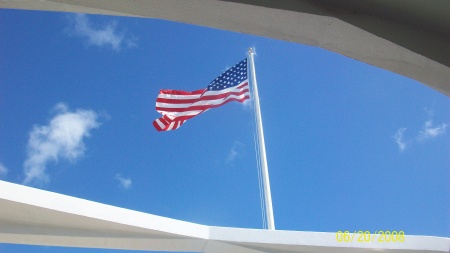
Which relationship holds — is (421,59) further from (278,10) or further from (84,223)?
(84,223)

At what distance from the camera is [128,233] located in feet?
22.7

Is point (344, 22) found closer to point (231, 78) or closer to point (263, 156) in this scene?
point (231, 78)

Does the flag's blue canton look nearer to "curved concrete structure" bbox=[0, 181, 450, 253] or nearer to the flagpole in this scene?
the flagpole

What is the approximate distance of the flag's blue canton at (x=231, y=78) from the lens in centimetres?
855

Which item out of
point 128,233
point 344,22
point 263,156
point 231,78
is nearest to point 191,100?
point 231,78

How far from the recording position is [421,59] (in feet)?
4.25

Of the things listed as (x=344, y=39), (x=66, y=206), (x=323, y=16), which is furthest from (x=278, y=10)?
(x=66, y=206)

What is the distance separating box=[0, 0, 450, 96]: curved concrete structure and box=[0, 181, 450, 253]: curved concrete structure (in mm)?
5351

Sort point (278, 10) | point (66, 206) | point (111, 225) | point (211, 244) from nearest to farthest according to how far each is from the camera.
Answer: point (278, 10), point (66, 206), point (111, 225), point (211, 244)

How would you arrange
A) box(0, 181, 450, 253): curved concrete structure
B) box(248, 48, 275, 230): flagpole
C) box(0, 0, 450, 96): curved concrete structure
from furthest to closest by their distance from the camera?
box(248, 48, 275, 230): flagpole
box(0, 181, 450, 253): curved concrete structure
box(0, 0, 450, 96): curved concrete structure

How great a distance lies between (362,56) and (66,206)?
555 cm

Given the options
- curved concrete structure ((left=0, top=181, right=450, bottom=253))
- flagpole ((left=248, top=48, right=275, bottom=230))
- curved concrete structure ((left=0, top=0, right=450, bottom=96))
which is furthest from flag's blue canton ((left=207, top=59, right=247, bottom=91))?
curved concrete structure ((left=0, top=0, right=450, bottom=96))

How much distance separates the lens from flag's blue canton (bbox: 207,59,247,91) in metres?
8.55

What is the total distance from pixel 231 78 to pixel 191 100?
1066 mm
